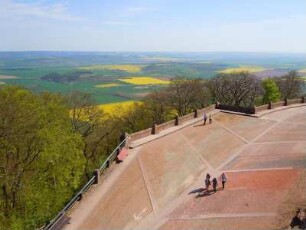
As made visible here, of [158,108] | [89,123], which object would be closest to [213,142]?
[89,123]

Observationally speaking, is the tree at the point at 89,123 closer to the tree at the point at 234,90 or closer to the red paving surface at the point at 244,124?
the red paving surface at the point at 244,124

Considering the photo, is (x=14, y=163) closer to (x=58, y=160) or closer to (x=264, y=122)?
(x=58, y=160)

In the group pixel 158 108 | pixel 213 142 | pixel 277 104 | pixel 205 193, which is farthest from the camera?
pixel 158 108

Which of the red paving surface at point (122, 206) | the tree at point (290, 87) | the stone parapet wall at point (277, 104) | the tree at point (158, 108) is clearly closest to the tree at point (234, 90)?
the tree at point (290, 87)

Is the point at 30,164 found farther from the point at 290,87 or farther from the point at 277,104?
the point at 290,87

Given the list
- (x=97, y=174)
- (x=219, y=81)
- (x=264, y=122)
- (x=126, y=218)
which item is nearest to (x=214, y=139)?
(x=264, y=122)

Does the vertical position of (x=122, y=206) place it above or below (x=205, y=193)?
below

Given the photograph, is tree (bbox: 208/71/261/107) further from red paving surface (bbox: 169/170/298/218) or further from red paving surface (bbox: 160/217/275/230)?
red paving surface (bbox: 160/217/275/230)
